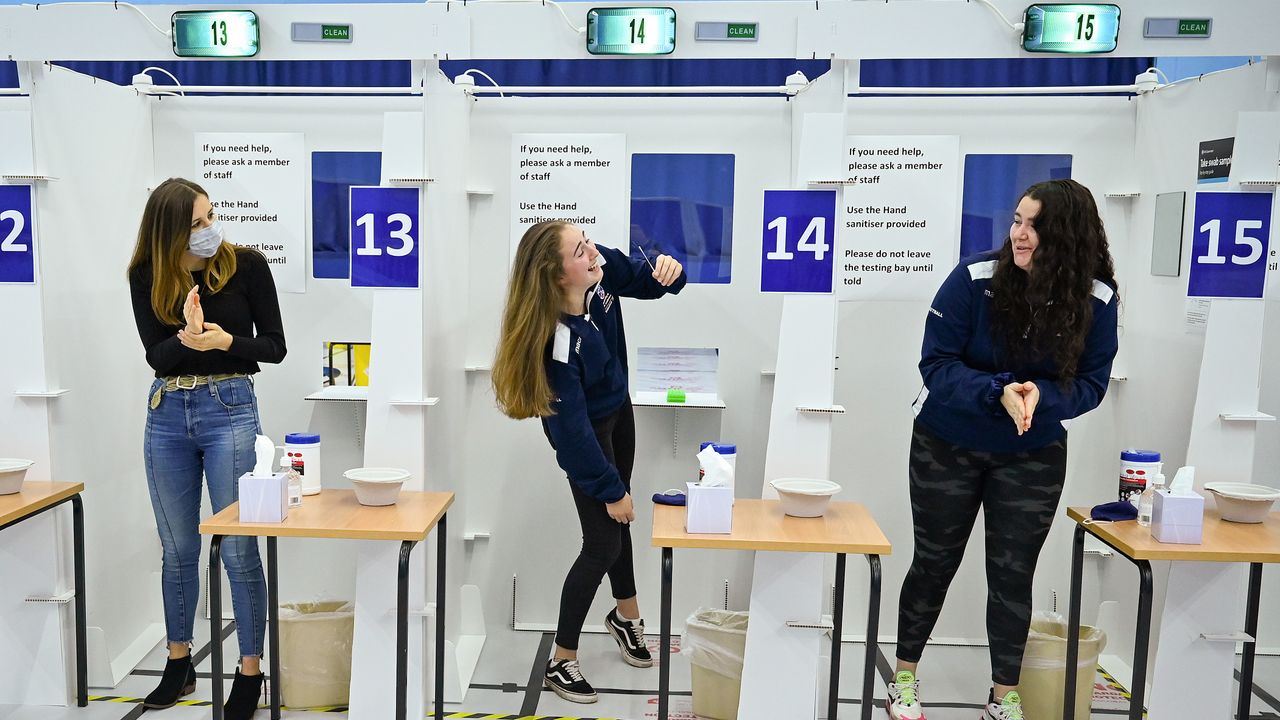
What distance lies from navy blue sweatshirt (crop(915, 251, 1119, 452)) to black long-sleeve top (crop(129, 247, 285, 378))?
186cm

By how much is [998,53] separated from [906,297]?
1081 millimetres

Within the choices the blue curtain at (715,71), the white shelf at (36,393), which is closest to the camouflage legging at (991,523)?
the blue curtain at (715,71)

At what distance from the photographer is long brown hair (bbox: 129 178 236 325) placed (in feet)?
8.91

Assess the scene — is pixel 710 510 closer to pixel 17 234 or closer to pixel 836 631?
pixel 836 631

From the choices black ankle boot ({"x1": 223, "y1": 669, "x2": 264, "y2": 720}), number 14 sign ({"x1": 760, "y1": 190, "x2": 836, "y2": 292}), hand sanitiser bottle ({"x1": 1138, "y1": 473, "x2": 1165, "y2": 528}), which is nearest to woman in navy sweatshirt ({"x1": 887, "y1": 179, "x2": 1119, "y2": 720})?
hand sanitiser bottle ({"x1": 1138, "y1": 473, "x2": 1165, "y2": 528})

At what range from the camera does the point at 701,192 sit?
3574 millimetres

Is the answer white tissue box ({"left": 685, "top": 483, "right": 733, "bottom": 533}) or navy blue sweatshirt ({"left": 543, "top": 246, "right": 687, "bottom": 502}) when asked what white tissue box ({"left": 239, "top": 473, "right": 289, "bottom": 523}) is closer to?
navy blue sweatshirt ({"left": 543, "top": 246, "right": 687, "bottom": 502})

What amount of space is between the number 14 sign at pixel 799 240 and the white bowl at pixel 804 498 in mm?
543

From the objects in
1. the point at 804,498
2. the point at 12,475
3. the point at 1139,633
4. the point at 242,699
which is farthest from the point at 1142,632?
the point at 12,475

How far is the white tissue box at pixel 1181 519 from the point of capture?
8.12 ft

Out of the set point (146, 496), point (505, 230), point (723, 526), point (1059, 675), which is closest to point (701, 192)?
point (505, 230)

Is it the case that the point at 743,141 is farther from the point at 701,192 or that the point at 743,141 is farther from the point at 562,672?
the point at 562,672

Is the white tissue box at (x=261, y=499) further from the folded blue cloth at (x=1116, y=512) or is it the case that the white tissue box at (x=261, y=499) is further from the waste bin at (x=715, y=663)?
the folded blue cloth at (x=1116, y=512)

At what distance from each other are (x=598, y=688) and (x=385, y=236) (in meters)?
1.63
